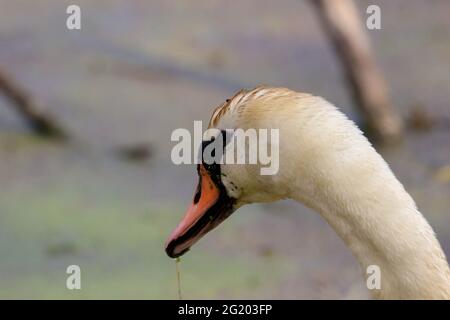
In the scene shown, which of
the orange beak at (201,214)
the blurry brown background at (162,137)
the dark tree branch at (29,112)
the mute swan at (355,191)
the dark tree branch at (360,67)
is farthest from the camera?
the dark tree branch at (29,112)

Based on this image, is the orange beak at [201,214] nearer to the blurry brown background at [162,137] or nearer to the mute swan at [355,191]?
the mute swan at [355,191]

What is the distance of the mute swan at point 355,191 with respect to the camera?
380 cm

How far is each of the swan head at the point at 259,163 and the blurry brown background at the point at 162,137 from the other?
2.72ft

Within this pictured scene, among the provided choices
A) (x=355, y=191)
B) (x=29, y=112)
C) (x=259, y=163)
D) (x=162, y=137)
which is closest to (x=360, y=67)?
(x=162, y=137)

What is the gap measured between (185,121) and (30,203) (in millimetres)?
1422

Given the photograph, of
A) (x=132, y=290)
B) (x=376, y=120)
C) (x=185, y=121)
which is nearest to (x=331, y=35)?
(x=376, y=120)

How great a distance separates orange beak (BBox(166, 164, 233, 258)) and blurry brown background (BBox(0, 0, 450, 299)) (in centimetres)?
79

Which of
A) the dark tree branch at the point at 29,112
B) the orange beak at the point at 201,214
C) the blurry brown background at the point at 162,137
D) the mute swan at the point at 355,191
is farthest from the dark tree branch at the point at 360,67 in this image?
the mute swan at the point at 355,191

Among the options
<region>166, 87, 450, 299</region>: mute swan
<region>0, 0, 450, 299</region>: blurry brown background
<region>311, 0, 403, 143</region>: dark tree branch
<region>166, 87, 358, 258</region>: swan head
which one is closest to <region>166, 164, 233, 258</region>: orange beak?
<region>166, 87, 358, 258</region>: swan head

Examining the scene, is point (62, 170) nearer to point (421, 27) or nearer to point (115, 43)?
point (115, 43)

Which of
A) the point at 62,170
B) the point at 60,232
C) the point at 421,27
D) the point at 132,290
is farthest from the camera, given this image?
the point at 421,27

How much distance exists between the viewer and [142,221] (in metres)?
7.31

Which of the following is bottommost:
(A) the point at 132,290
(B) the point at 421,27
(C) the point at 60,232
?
(A) the point at 132,290

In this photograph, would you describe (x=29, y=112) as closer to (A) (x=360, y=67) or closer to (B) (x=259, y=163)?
(A) (x=360, y=67)
